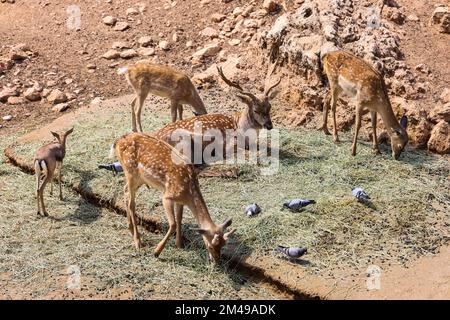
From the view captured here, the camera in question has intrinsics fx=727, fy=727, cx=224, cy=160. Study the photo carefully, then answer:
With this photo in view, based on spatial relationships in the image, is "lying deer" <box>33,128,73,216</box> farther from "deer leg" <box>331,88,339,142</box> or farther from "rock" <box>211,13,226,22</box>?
"rock" <box>211,13,226,22</box>

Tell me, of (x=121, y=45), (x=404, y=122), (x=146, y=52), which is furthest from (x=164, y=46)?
(x=404, y=122)

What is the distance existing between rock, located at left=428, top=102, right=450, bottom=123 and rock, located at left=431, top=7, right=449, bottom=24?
221cm

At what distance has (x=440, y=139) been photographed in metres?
10.7

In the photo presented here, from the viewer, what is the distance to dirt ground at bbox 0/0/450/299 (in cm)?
782

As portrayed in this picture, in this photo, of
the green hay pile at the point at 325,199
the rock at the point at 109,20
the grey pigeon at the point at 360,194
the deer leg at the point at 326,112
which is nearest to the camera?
the green hay pile at the point at 325,199

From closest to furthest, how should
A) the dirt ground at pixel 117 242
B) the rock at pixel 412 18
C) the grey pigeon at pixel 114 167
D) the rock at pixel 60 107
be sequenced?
the dirt ground at pixel 117 242
the grey pigeon at pixel 114 167
the rock at pixel 412 18
the rock at pixel 60 107

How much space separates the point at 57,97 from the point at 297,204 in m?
6.28

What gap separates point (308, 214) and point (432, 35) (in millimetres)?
5204

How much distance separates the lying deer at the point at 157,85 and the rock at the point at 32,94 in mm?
3050

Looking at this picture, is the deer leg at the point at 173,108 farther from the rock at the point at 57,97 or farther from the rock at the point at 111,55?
the rock at the point at 111,55

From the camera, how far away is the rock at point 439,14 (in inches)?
493

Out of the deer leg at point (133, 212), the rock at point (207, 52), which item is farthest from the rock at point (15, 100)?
the deer leg at point (133, 212)
